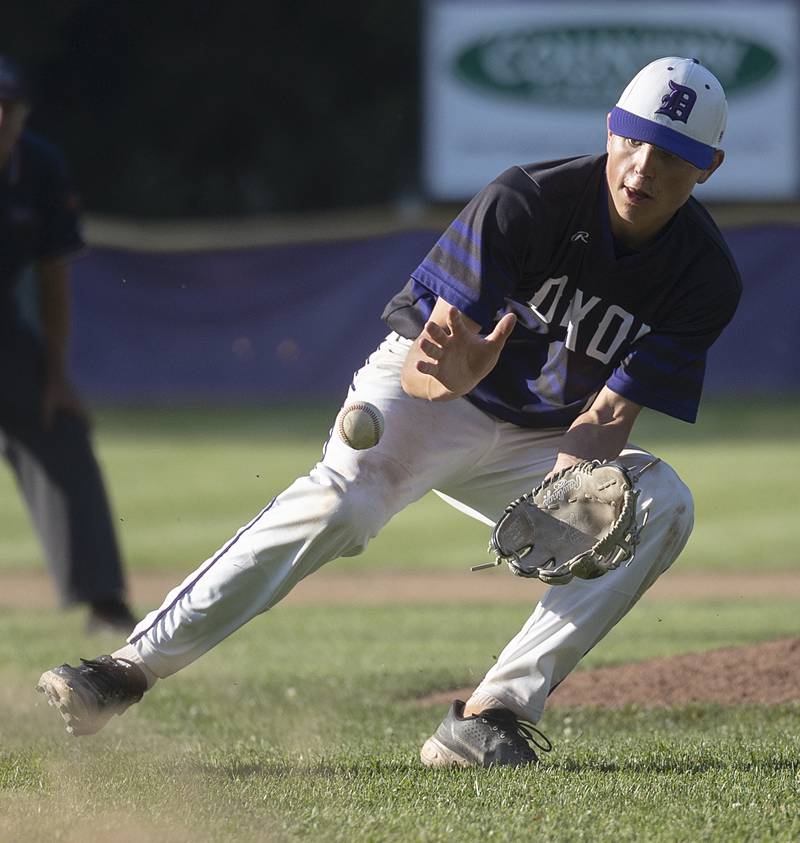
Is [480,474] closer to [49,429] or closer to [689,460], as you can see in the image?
[49,429]

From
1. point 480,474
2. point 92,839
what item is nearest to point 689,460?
point 480,474

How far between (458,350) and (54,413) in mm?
3425

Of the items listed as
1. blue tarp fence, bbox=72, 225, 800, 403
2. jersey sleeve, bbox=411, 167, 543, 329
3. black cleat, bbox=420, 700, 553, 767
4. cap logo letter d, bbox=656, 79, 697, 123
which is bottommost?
blue tarp fence, bbox=72, 225, 800, 403

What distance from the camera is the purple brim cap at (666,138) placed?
392 cm

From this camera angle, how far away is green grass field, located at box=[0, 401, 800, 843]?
3.46 meters

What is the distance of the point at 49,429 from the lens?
6.96 m

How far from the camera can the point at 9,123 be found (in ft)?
21.6

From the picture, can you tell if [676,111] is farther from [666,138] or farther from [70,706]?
[70,706]

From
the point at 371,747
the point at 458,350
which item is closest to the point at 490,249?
the point at 458,350

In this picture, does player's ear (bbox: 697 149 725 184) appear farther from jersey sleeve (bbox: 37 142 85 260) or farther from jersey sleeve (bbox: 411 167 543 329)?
jersey sleeve (bbox: 37 142 85 260)

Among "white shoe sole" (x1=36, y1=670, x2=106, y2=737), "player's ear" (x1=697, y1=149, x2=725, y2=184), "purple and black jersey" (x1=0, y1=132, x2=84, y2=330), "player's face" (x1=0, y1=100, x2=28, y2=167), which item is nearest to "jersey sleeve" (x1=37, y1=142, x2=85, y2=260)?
"purple and black jersey" (x1=0, y1=132, x2=84, y2=330)

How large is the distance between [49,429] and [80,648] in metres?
0.97

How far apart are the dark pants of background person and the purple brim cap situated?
12.1ft

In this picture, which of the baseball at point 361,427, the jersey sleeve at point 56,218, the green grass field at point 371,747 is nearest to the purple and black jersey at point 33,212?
the jersey sleeve at point 56,218
